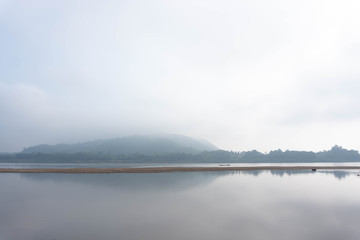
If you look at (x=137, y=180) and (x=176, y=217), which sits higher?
(x=176, y=217)

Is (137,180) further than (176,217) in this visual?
Yes

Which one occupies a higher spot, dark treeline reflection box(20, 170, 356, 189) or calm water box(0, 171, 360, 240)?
calm water box(0, 171, 360, 240)

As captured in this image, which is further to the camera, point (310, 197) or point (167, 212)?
point (310, 197)

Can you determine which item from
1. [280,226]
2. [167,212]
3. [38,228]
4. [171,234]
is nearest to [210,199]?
[167,212]

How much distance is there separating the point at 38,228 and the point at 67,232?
265cm

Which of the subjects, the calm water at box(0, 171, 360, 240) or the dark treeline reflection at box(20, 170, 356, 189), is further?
the dark treeline reflection at box(20, 170, 356, 189)

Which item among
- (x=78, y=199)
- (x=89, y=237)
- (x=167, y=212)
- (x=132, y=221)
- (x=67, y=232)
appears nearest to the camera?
(x=89, y=237)

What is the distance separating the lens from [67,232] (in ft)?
47.0

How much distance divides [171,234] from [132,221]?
4241 millimetres

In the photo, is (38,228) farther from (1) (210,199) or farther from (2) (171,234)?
(1) (210,199)

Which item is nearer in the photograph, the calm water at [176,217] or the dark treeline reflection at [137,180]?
the calm water at [176,217]

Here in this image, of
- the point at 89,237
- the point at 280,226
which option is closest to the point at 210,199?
the point at 280,226

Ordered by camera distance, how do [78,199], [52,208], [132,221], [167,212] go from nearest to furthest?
[132,221], [167,212], [52,208], [78,199]

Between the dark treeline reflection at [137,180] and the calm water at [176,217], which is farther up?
the calm water at [176,217]
